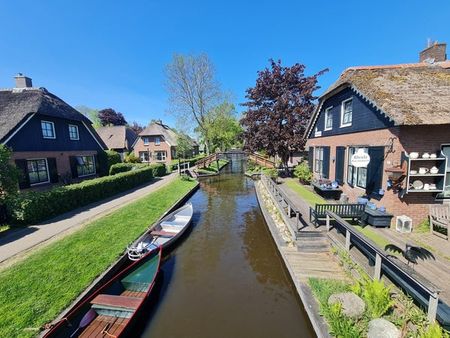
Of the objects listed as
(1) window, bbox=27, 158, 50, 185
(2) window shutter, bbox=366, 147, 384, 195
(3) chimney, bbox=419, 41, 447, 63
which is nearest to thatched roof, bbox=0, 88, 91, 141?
(1) window, bbox=27, 158, 50, 185

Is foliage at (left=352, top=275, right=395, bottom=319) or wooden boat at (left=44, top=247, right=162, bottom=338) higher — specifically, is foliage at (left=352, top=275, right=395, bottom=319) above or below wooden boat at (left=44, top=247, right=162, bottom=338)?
above

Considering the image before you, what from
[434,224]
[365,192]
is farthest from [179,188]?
[434,224]

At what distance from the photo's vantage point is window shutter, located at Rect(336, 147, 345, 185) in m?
11.6

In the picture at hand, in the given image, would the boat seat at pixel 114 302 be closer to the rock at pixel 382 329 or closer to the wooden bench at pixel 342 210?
the rock at pixel 382 329

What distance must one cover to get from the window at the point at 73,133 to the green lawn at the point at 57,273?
1167 cm

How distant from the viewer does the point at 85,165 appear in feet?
64.6

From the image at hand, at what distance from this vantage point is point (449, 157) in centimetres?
767

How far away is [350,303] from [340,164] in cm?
882

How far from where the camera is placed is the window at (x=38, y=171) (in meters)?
14.6

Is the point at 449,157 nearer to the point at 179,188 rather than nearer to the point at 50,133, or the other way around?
the point at 179,188

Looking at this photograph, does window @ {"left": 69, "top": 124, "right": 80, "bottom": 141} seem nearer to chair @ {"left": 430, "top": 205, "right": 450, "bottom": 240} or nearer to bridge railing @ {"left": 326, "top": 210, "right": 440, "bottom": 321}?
bridge railing @ {"left": 326, "top": 210, "right": 440, "bottom": 321}

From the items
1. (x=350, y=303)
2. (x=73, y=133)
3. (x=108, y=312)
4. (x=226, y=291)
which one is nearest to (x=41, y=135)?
(x=73, y=133)

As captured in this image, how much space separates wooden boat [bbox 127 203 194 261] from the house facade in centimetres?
2898

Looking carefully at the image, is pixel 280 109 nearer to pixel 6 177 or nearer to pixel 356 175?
pixel 356 175
